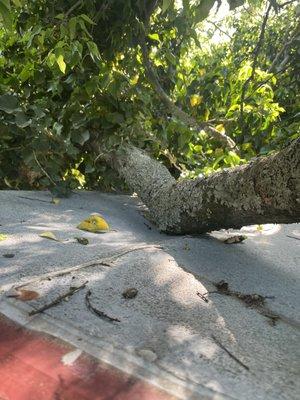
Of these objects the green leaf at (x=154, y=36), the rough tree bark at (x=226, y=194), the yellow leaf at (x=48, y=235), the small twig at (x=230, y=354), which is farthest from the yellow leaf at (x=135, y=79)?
the small twig at (x=230, y=354)

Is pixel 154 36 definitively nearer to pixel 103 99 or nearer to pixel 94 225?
pixel 103 99

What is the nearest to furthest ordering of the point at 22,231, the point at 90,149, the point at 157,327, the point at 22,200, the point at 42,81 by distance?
the point at 157,327 < the point at 22,231 < the point at 22,200 < the point at 42,81 < the point at 90,149

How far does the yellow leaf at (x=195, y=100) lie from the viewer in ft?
13.0

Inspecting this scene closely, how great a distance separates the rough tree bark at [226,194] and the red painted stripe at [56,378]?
848mm

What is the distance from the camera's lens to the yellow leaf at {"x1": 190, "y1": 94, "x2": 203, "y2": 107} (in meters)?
3.97

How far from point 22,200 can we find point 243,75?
7.47ft

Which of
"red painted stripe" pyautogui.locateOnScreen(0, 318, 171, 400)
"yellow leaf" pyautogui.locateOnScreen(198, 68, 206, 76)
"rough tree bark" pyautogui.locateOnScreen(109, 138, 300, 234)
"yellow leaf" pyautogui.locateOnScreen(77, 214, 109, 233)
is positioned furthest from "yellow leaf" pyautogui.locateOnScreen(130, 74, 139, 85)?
"red painted stripe" pyautogui.locateOnScreen(0, 318, 171, 400)

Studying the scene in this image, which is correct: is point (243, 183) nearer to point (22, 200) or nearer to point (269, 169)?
point (269, 169)

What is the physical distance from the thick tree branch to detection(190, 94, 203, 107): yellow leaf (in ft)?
1.09

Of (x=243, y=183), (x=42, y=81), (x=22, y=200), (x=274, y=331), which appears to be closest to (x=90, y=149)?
(x=42, y=81)

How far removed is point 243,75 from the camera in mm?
3834

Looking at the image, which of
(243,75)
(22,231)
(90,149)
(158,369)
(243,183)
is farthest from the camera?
(243,75)

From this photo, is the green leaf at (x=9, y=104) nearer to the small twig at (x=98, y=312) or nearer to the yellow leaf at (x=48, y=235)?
the yellow leaf at (x=48, y=235)

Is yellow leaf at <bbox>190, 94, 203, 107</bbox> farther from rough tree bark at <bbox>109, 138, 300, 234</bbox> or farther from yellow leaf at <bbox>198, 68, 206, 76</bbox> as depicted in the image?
rough tree bark at <bbox>109, 138, 300, 234</bbox>
